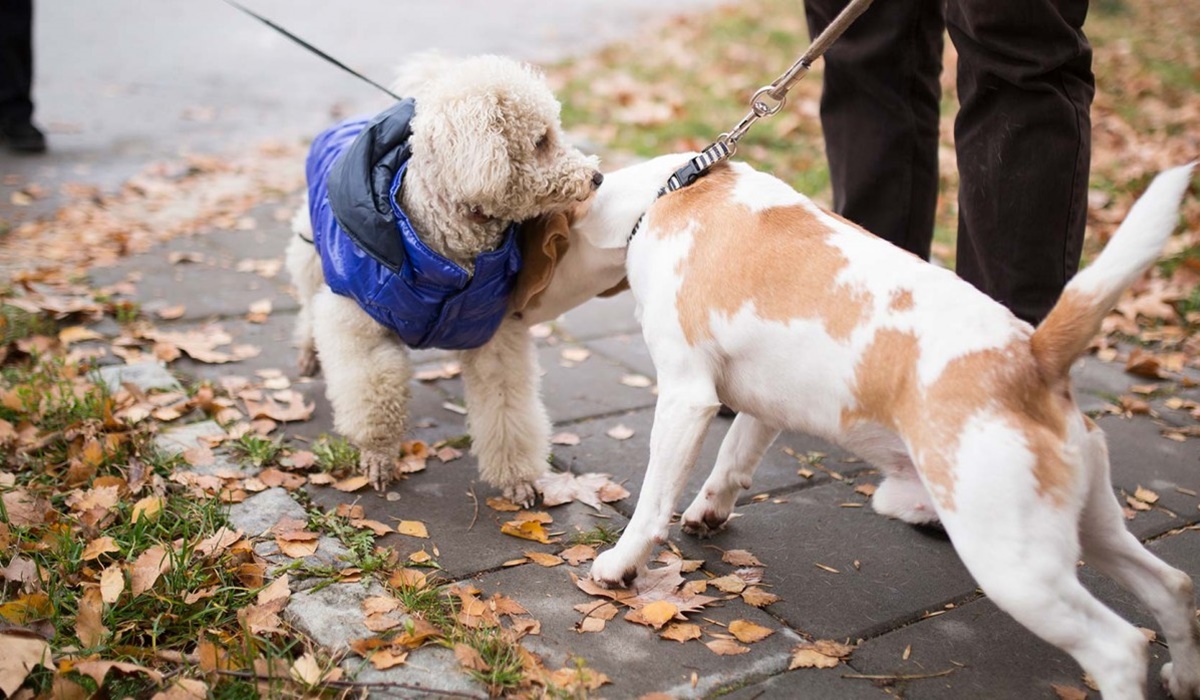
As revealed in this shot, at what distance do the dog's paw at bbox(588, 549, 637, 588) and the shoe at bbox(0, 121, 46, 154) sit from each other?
20.5 ft

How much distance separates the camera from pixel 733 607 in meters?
2.68

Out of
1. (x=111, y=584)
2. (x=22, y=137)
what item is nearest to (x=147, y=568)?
(x=111, y=584)

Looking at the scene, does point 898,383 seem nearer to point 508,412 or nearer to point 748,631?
point 748,631

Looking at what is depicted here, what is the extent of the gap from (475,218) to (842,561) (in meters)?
1.50

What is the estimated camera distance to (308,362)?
4145 mm

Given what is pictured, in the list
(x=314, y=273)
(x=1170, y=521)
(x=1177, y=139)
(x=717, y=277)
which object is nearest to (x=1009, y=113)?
(x=717, y=277)

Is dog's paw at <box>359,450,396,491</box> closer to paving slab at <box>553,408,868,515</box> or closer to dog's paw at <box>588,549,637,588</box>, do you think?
paving slab at <box>553,408,868,515</box>

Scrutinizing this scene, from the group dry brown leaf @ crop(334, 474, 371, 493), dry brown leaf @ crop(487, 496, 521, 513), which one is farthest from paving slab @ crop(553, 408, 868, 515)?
dry brown leaf @ crop(334, 474, 371, 493)

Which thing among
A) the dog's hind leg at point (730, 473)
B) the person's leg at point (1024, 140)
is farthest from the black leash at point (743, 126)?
the dog's hind leg at point (730, 473)

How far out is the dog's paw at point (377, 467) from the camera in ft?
10.8

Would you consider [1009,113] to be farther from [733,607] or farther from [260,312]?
[260,312]

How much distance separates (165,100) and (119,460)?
655 cm

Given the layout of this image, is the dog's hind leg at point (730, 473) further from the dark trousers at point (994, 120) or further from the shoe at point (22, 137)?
the shoe at point (22, 137)

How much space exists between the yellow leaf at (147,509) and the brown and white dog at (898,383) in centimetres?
129
